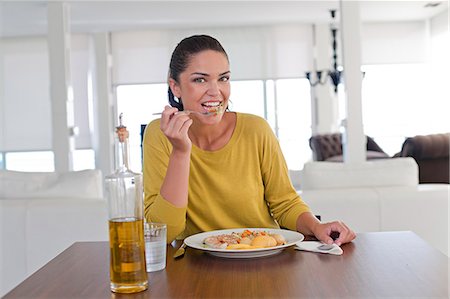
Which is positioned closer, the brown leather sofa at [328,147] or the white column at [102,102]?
the brown leather sofa at [328,147]

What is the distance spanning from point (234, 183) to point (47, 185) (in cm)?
151

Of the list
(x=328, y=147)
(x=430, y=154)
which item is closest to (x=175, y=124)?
(x=430, y=154)

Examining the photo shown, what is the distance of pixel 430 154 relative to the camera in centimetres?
615

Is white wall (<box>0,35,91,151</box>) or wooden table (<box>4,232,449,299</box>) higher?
white wall (<box>0,35,91,151</box>)

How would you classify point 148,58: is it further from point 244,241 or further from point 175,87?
point 244,241

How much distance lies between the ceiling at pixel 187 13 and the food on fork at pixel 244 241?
6.10m

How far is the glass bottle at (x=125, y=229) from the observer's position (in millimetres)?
1128

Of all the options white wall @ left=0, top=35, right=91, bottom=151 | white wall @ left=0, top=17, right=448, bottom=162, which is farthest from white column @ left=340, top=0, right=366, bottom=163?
white wall @ left=0, top=35, right=91, bottom=151

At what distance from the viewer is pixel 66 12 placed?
259 inches

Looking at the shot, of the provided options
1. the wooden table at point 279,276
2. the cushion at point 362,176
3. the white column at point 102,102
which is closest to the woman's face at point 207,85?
the wooden table at point 279,276

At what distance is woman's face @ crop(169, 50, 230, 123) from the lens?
5.85 feet

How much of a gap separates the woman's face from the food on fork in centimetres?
46

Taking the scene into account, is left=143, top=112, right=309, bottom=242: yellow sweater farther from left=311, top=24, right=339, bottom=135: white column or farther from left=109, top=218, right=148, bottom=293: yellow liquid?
left=311, top=24, right=339, bottom=135: white column

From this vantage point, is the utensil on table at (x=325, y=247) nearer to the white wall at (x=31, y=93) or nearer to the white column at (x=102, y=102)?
the white column at (x=102, y=102)
